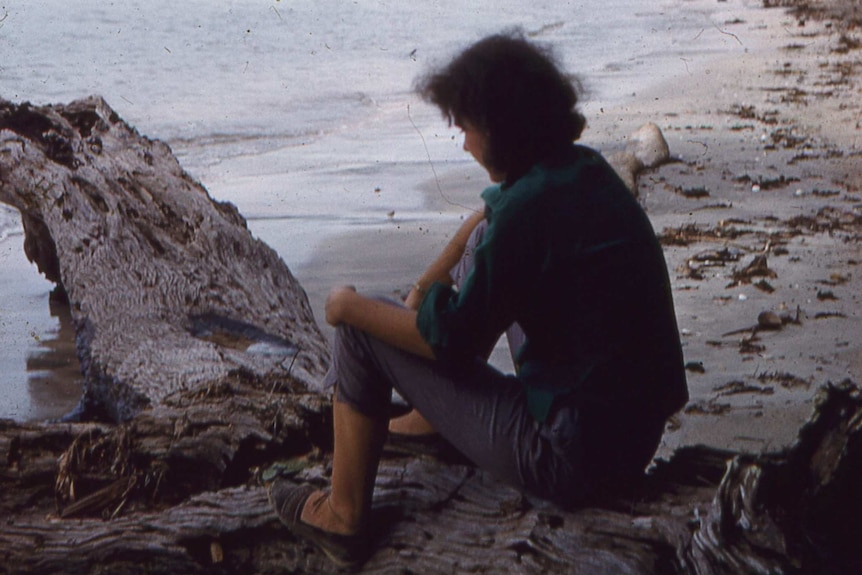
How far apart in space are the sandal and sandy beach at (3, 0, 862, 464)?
117cm

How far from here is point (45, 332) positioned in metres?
5.76

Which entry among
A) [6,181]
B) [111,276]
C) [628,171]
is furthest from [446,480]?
[628,171]

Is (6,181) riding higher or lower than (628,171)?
higher

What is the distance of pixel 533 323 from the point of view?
2221mm

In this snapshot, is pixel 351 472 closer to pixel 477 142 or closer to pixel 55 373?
pixel 477 142

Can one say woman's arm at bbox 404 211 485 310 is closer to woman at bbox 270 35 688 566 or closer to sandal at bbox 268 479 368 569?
woman at bbox 270 35 688 566

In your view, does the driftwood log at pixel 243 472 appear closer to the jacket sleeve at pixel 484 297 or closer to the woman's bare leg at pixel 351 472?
the woman's bare leg at pixel 351 472

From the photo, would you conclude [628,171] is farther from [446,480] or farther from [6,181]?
[446,480]

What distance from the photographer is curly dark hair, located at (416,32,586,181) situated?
2.19 metres

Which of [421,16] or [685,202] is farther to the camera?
[421,16]

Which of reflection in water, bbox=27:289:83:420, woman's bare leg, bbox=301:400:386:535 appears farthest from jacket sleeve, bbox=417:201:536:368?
reflection in water, bbox=27:289:83:420

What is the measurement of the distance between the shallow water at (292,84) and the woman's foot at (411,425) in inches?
36.5

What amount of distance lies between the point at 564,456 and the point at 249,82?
1521cm

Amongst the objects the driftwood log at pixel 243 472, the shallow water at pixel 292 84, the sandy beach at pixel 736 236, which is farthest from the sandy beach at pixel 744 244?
the shallow water at pixel 292 84
